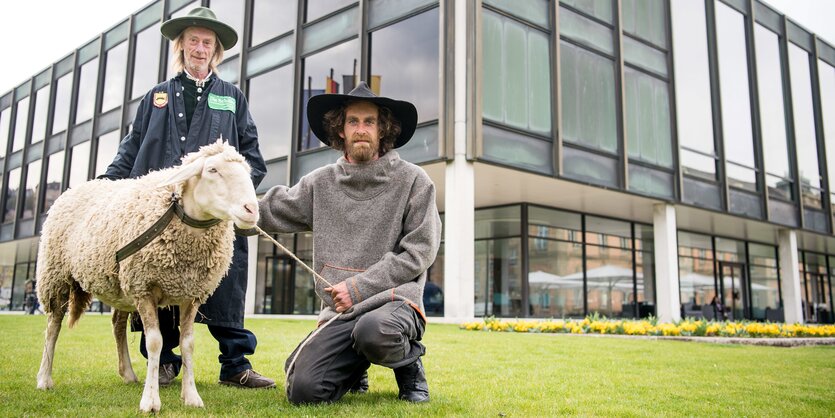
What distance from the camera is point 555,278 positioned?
1992cm

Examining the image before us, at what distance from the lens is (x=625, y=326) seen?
11578 millimetres

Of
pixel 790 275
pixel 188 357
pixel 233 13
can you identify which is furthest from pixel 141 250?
pixel 790 275

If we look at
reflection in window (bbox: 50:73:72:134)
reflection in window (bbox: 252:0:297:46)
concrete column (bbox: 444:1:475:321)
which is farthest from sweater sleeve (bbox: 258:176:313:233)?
reflection in window (bbox: 50:73:72:134)

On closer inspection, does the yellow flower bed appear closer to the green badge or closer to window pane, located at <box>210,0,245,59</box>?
the green badge

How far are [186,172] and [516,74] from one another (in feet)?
44.7

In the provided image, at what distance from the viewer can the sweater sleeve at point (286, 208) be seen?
405 centimetres

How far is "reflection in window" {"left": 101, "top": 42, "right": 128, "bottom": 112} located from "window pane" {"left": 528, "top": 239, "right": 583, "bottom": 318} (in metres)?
17.9

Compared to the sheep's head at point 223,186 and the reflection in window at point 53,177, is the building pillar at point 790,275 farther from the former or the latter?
the reflection in window at point 53,177

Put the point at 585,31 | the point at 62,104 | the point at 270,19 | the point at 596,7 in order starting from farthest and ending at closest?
the point at 62,104 → the point at 270,19 → the point at 596,7 → the point at 585,31

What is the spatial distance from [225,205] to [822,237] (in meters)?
29.7

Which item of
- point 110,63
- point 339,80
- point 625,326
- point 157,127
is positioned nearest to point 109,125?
point 110,63

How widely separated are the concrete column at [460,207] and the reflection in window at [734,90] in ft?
36.9

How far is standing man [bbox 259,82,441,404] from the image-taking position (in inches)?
142

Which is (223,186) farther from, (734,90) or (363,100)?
(734,90)
